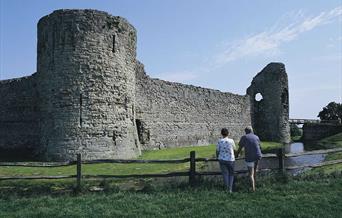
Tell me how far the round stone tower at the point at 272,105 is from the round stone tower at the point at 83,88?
27.4m

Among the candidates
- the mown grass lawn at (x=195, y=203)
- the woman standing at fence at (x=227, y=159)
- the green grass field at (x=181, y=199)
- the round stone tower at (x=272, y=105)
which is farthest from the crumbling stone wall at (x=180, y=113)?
the mown grass lawn at (x=195, y=203)

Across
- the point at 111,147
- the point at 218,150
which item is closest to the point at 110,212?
the point at 218,150

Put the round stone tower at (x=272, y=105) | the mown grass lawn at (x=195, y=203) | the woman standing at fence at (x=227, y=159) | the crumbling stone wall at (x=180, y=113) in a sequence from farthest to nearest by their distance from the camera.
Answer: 1. the round stone tower at (x=272, y=105)
2. the crumbling stone wall at (x=180, y=113)
3. the woman standing at fence at (x=227, y=159)
4. the mown grass lawn at (x=195, y=203)

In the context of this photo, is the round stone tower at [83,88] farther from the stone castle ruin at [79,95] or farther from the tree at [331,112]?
the tree at [331,112]

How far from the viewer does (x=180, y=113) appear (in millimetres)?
31859

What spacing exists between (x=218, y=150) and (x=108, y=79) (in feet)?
33.0

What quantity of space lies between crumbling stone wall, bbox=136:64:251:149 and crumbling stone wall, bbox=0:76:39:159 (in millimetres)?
6501

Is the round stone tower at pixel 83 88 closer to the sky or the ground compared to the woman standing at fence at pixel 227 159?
closer to the sky

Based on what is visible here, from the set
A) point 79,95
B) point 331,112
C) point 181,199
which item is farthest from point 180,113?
point 331,112

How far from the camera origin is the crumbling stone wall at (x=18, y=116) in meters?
25.7

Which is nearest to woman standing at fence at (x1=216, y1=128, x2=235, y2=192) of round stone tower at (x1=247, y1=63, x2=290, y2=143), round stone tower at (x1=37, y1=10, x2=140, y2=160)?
round stone tower at (x1=37, y1=10, x2=140, y2=160)

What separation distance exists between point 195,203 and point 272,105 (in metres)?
37.4

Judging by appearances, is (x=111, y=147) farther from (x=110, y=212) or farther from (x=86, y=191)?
(x=110, y=212)

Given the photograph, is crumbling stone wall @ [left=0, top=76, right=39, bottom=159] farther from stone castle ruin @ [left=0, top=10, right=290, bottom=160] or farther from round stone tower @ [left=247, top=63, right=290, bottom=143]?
round stone tower @ [left=247, top=63, right=290, bottom=143]
